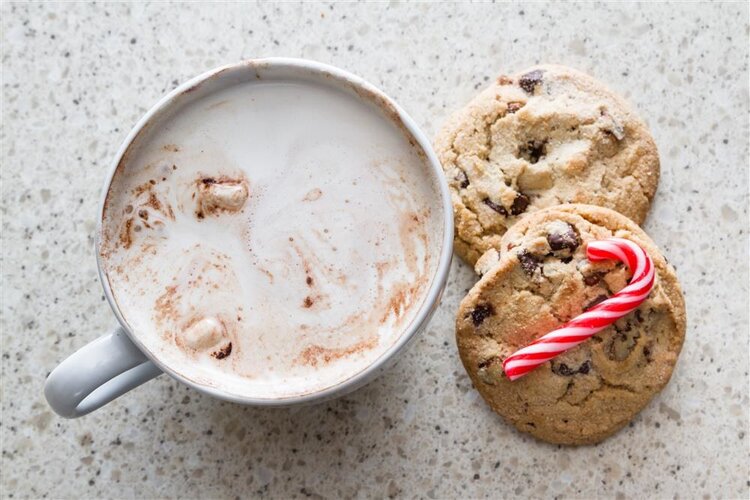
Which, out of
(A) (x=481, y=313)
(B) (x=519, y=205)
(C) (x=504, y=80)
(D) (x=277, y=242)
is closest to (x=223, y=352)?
(D) (x=277, y=242)

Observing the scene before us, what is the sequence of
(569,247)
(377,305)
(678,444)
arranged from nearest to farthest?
(377,305) → (569,247) → (678,444)

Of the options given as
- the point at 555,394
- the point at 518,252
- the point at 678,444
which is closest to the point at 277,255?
the point at 518,252

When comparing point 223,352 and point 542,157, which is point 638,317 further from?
point 223,352

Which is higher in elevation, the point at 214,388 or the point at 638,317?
the point at 214,388

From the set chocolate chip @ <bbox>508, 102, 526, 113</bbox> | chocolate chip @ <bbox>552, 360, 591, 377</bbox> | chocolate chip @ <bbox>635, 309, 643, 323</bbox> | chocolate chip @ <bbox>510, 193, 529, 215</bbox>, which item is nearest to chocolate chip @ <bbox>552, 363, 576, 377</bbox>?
chocolate chip @ <bbox>552, 360, 591, 377</bbox>

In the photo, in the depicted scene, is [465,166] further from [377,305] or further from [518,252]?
[377,305]
